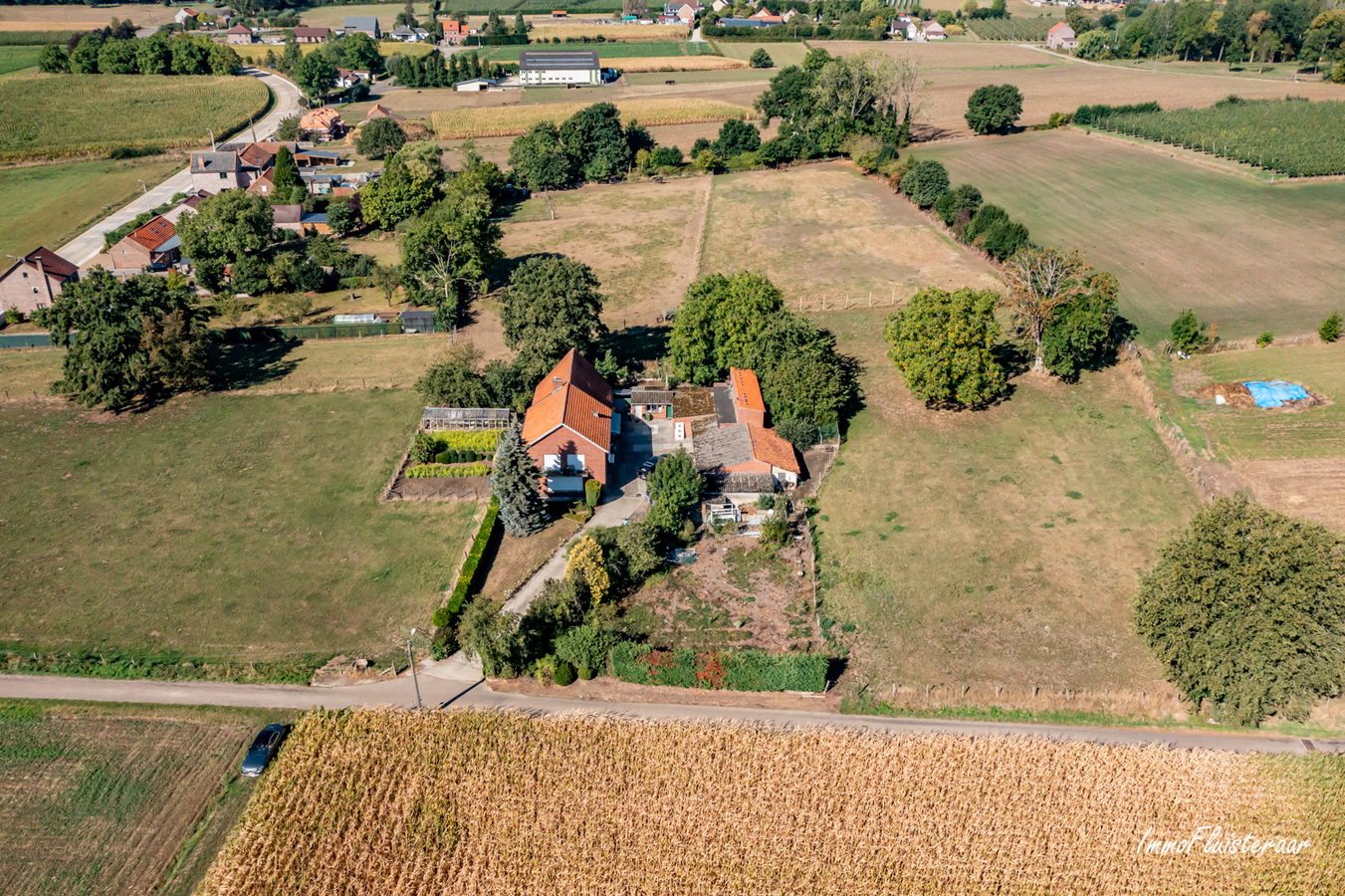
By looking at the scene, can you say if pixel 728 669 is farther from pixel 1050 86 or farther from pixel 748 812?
pixel 1050 86

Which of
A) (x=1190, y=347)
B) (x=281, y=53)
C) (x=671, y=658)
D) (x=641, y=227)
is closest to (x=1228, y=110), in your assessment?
(x=1190, y=347)

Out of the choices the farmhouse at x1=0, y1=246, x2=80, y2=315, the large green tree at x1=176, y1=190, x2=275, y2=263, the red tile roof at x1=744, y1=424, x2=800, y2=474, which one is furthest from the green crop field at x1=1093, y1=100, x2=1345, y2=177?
the farmhouse at x1=0, y1=246, x2=80, y2=315

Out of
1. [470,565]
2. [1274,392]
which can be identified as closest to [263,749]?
[470,565]

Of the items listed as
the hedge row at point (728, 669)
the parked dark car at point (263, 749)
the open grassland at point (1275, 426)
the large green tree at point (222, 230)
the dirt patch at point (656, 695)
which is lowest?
the parked dark car at point (263, 749)

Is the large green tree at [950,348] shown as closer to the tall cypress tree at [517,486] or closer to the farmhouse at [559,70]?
the tall cypress tree at [517,486]

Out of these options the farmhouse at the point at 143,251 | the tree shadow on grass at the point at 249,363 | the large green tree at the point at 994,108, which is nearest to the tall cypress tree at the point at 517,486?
the tree shadow on grass at the point at 249,363

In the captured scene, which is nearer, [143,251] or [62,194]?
[143,251]

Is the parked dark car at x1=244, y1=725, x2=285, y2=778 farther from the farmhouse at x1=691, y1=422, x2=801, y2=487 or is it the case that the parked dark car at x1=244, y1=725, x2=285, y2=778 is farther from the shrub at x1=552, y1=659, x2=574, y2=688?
the farmhouse at x1=691, y1=422, x2=801, y2=487
